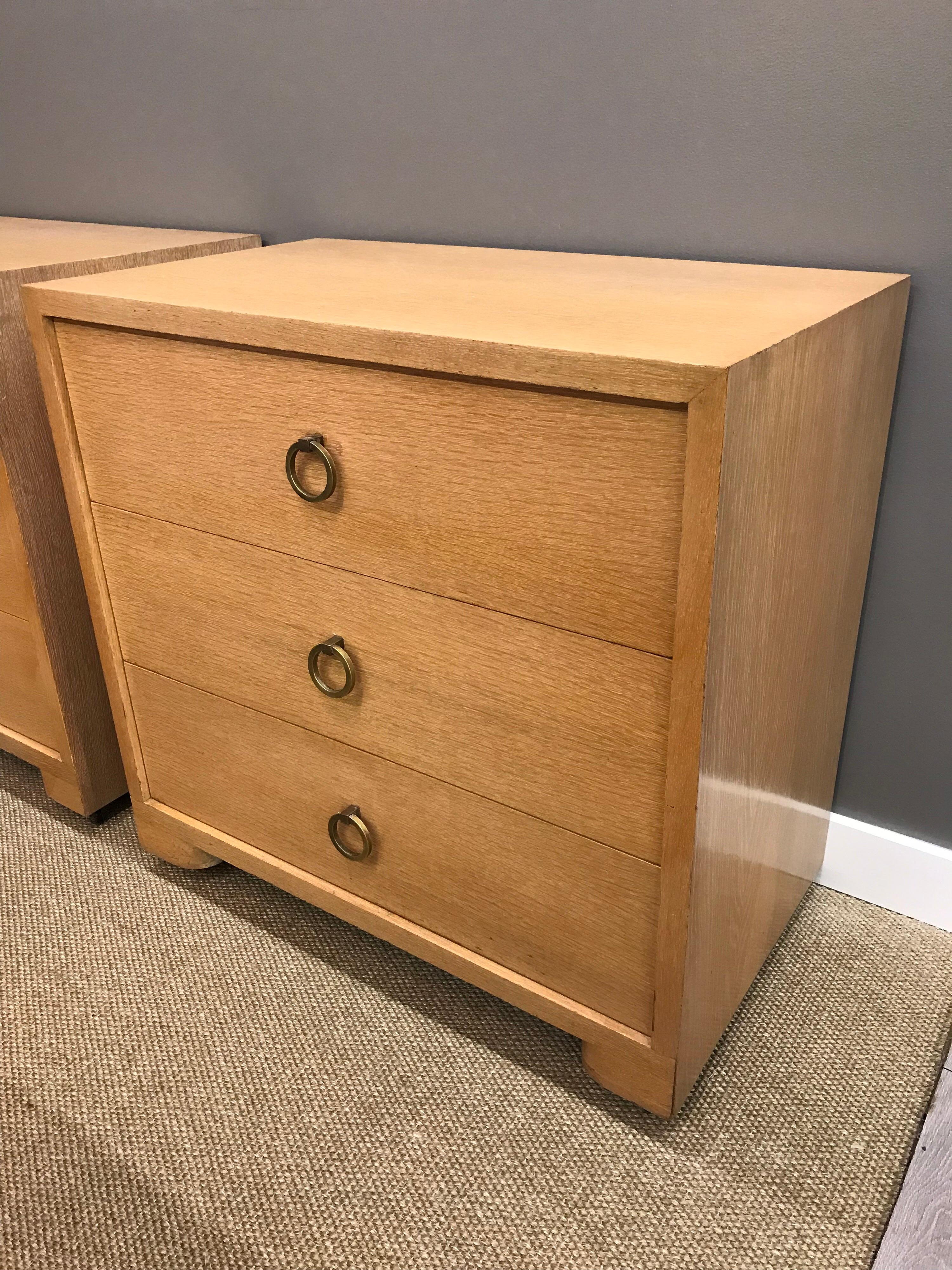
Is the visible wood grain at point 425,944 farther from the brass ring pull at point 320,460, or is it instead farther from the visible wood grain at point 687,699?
the brass ring pull at point 320,460

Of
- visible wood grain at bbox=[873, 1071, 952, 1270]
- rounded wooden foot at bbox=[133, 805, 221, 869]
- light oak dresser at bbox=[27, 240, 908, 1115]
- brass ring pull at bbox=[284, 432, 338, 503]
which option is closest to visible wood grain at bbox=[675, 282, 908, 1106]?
light oak dresser at bbox=[27, 240, 908, 1115]

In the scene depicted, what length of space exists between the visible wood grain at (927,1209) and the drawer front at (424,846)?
0.26m

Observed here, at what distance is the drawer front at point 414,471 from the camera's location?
658mm

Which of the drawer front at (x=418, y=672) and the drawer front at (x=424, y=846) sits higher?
the drawer front at (x=418, y=672)

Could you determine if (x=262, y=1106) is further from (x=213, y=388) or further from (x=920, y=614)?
(x=920, y=614)

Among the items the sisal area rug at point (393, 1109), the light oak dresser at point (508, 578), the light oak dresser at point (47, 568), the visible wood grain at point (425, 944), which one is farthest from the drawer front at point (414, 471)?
the sisal area rug at point (393, 1109)

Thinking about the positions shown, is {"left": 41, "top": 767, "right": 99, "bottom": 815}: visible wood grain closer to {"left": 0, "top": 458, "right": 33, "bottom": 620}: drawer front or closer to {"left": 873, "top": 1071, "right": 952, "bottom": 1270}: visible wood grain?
{"left": 0, "top": 458, "right": 33, "bottom": 620}: drawer front

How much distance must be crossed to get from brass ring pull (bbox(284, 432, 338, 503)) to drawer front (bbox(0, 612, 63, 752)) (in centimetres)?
53

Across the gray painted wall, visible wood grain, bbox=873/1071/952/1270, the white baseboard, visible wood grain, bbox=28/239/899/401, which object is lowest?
visible wood grain, bbox=873/1071/952/1270

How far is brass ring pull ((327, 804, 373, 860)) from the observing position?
950 mm

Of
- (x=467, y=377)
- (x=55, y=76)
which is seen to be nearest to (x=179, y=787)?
(x=467, y=377)

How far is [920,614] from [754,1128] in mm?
518

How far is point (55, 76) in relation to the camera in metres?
1.40

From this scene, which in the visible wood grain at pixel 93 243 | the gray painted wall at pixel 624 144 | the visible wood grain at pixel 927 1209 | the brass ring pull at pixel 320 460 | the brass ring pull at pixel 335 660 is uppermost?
the gray painted wall at pixel 624 144
